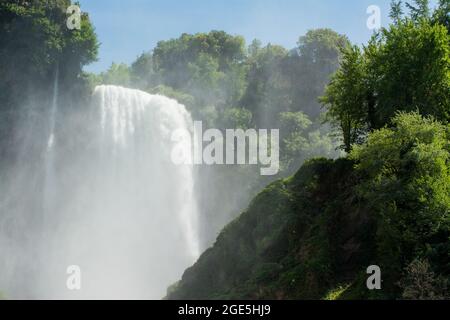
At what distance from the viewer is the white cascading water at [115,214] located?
4975cm

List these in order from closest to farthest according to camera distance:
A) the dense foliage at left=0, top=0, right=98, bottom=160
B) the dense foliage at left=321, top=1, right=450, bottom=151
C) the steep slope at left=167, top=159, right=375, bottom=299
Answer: the steep slope at left=167, top=159, right=375, bottom=299
the dense foliage at left=321, top=1, right=450, bottom=151
the dense foliage at left=0, top=0, right=98, bottom=160

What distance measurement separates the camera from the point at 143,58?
10419 cm

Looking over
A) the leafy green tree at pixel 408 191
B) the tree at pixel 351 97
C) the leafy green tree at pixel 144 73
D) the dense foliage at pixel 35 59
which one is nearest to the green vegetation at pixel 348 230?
the leafy green tree at pixel 408 191

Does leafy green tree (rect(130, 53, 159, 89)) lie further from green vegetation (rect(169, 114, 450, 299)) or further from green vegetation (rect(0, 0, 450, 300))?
green vegetation (rect(169, 114, 450, 299))

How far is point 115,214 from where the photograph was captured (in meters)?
53.8

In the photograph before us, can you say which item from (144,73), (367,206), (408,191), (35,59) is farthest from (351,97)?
(144,73)

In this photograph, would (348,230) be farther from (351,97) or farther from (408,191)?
(351,97)

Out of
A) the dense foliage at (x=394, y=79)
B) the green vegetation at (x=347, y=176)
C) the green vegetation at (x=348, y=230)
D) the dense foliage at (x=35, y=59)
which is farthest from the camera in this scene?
the dense foliage at (x=35, y=59)

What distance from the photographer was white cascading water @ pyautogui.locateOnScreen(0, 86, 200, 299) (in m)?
49.8

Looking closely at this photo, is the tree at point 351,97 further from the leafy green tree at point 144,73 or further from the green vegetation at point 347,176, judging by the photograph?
the leafy green tree at point 144,73

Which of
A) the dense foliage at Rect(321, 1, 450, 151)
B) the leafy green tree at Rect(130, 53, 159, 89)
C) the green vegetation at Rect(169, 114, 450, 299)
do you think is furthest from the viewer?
the leafy green tree at Rect(130, 53, 159, 89)

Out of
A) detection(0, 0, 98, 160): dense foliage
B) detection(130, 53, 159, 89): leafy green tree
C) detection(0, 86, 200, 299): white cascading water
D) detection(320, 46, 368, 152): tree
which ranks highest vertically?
detection(130, 53, 159, 89): leafy green tree

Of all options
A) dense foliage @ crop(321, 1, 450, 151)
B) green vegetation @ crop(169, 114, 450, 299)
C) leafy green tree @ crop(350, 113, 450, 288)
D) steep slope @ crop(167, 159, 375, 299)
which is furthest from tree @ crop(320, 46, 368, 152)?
leafy green tree @ crop(350, 113, 450, 288)

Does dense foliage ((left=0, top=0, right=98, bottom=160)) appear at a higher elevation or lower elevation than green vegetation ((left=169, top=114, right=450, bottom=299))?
higher
